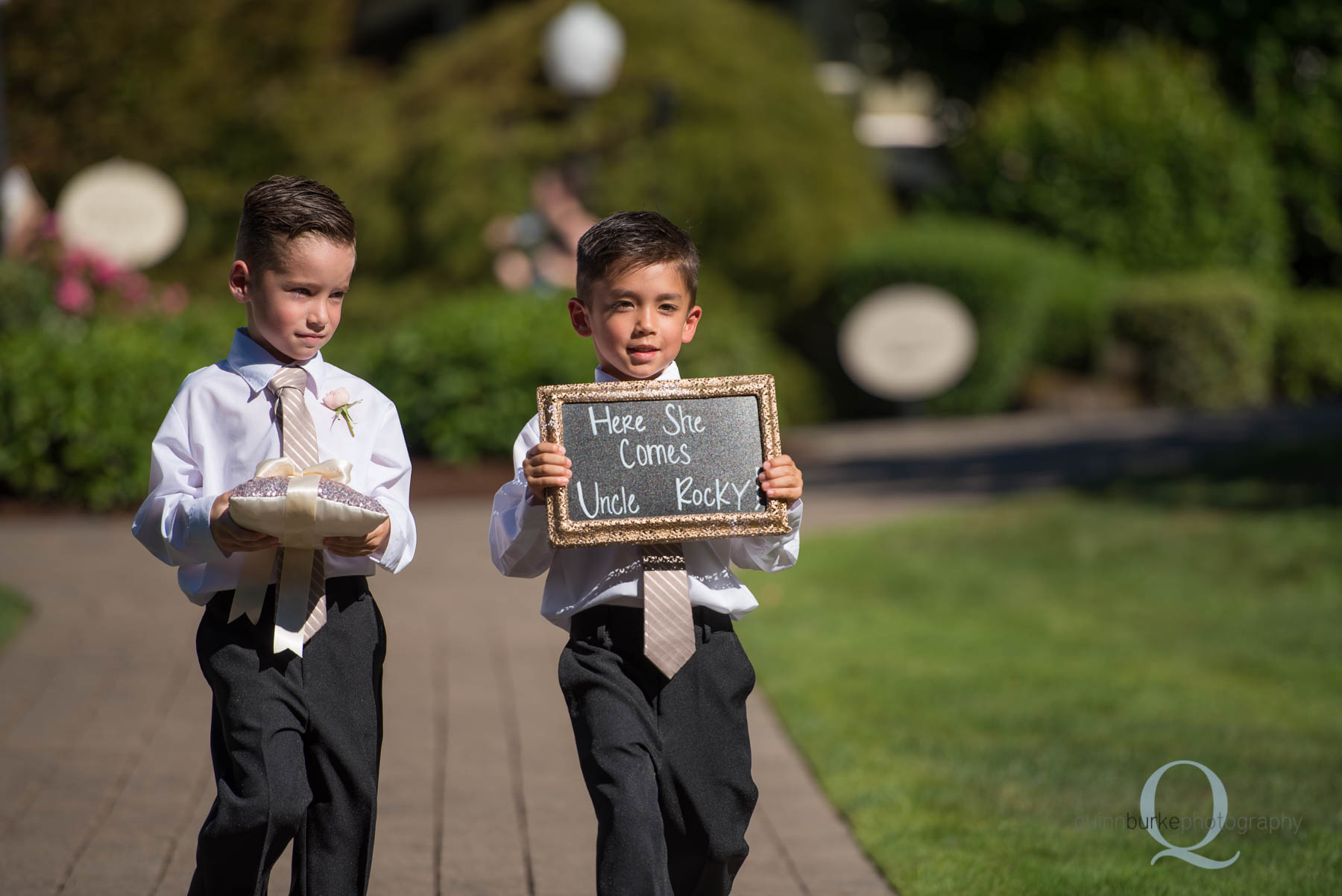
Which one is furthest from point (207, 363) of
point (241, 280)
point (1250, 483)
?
point (241, 280)

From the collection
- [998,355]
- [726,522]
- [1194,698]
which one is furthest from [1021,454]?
[726,522]

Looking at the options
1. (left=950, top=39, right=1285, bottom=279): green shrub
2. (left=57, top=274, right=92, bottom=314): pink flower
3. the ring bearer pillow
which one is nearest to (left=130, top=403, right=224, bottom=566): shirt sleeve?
the ring bearer pillow

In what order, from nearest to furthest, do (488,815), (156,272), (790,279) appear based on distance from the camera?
(488,815) < (156,272) < (790,279)

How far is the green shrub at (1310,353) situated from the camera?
64.8 ft

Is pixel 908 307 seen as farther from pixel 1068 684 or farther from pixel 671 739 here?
pixel 671 739

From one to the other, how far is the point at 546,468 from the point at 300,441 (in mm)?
494

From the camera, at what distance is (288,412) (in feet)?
9.77

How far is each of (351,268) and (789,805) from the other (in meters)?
2.55

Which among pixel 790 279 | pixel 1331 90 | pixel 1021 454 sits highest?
pixel 1331 90

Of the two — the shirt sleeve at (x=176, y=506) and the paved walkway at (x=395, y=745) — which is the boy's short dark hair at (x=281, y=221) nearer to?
the shirt sleeve at (x=176, y=506)

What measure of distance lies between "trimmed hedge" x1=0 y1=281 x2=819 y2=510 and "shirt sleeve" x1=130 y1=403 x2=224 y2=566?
7770 mm

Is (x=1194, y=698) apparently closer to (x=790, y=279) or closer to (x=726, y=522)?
(x=726, y=522)

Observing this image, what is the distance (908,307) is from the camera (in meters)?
17.3

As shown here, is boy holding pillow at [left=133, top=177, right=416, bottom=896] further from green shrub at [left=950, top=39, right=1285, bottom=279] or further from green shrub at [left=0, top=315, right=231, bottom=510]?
green shrub at [left=950, top=39, right=1285, bottom=279]
